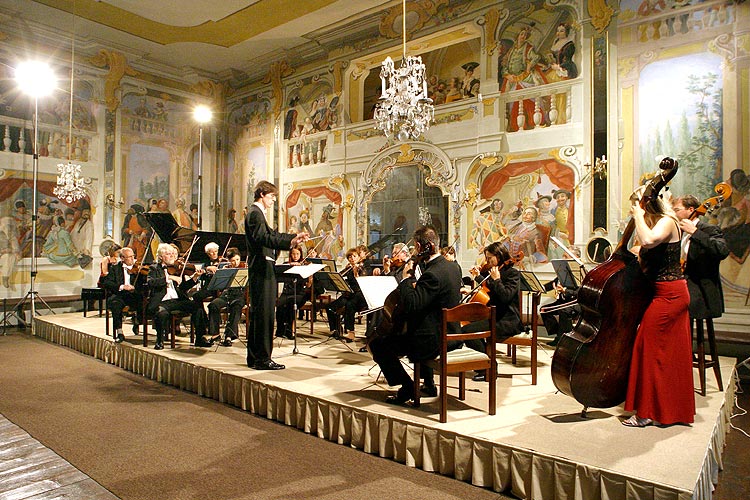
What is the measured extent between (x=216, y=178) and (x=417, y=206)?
20.9 ft

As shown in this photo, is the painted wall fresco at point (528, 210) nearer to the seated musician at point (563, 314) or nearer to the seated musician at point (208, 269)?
the seated musician at point (563, 314)

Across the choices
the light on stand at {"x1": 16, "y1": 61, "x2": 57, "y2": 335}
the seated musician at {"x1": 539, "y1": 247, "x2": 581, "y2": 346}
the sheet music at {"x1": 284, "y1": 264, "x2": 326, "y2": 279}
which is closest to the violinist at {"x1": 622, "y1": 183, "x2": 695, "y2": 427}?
the seated musician at {"x1": 539, "y1": 247, "x2": 581, "y2": 346}

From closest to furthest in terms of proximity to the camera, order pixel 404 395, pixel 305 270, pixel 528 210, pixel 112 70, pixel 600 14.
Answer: pixel 404 395 < pixel 305 270 < pixel 600 14 < pixel 528 210 < pixel 112 70

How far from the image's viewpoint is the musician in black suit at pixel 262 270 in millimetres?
4742

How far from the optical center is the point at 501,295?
452 cm

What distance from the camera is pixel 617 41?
746 cm

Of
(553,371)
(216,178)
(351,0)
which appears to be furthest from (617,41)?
(216,178)

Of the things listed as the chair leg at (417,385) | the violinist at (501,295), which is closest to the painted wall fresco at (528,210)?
the violinist at (501,295)

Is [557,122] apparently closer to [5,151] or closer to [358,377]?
[358,377]

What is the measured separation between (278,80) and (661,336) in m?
10.8

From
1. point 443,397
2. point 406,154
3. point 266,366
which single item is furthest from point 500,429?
point 406,154

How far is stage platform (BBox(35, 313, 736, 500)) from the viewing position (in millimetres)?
2707

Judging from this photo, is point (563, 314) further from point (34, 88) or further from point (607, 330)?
point (34, 88)

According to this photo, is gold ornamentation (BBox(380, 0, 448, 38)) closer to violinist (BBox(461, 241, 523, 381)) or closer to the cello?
violinist (BBox(461, 241, 523, 381))
